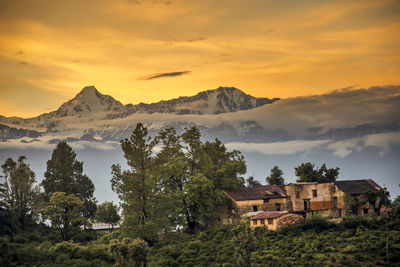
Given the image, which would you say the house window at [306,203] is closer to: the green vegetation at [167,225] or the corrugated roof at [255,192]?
the corrugated roof at [255,192]

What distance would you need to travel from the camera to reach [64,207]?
84.9 metres

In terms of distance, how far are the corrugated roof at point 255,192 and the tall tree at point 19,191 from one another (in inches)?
1270

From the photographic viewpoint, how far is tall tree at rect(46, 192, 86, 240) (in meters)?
83.3

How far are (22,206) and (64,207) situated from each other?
836 cm

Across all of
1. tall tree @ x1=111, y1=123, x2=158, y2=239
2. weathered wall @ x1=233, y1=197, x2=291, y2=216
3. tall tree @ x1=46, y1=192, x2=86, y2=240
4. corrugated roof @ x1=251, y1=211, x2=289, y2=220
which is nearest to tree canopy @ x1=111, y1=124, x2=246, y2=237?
tall tree @ x1=111, y1=123, x2=158, y2=239

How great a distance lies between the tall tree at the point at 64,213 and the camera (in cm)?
8331

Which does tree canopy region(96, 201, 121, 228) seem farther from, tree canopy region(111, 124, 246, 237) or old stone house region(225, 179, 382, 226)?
old stone house region(225, 179, 382, 226)

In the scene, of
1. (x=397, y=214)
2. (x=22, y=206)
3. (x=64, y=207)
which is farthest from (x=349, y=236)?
(x=22, y=206)

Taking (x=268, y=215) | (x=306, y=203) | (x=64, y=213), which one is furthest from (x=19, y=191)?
(x=306, y=203)

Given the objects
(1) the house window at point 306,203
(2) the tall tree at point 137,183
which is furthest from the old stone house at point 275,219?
(2) the tall tree at point 137,183

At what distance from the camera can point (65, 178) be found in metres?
92.9

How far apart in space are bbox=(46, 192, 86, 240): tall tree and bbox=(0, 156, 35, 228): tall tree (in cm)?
547

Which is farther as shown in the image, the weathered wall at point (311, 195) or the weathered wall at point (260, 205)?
the weathered wall at point (311, 195)

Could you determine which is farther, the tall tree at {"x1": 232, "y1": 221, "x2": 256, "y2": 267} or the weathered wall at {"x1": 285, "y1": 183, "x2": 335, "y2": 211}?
the weathered wall at {"x1": 285, "y1": 183, "x2": 335, "y2": 211}
